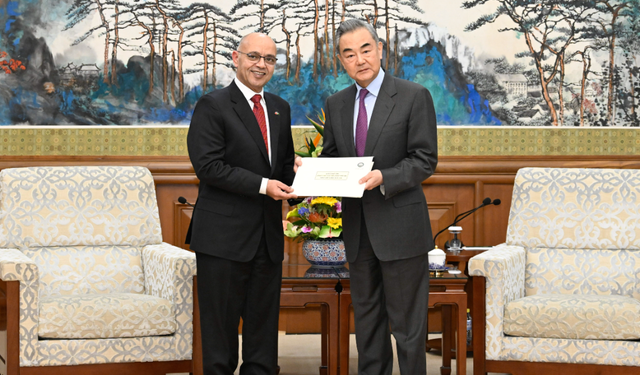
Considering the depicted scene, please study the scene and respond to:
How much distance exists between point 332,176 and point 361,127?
236 millimetres

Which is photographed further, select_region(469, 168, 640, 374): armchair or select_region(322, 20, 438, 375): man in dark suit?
select_region(469, 168, 640, 374): armchair

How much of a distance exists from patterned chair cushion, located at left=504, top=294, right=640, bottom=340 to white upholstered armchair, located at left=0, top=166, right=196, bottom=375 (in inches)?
61.6

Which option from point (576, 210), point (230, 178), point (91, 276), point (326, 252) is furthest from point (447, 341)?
point (91, 276)

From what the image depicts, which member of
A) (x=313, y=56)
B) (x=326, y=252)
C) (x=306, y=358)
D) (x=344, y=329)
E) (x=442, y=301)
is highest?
(x=313, y=56)

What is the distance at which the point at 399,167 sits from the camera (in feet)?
7.61

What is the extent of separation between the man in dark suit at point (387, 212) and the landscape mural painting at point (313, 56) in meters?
1.93

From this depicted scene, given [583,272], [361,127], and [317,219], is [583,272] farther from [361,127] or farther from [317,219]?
[361,127]

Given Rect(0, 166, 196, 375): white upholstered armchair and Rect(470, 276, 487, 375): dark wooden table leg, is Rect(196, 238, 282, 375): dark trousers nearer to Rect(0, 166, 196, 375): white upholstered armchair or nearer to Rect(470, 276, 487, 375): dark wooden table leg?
Rect(0, 166, 196, 375): white upholstered armchair

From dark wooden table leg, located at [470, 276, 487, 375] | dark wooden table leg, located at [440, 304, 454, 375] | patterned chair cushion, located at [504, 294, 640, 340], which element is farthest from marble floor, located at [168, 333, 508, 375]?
patterned chair cushion, located at [504, 294, 640, 340]

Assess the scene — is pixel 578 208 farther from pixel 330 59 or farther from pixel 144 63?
pixel 144 63

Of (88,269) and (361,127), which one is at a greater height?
(361,127)

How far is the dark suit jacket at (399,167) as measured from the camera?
2328 millimetres

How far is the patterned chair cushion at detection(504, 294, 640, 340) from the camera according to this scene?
9.25 ft

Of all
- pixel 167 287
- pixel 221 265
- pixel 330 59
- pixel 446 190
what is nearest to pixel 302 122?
pixel 330 59
